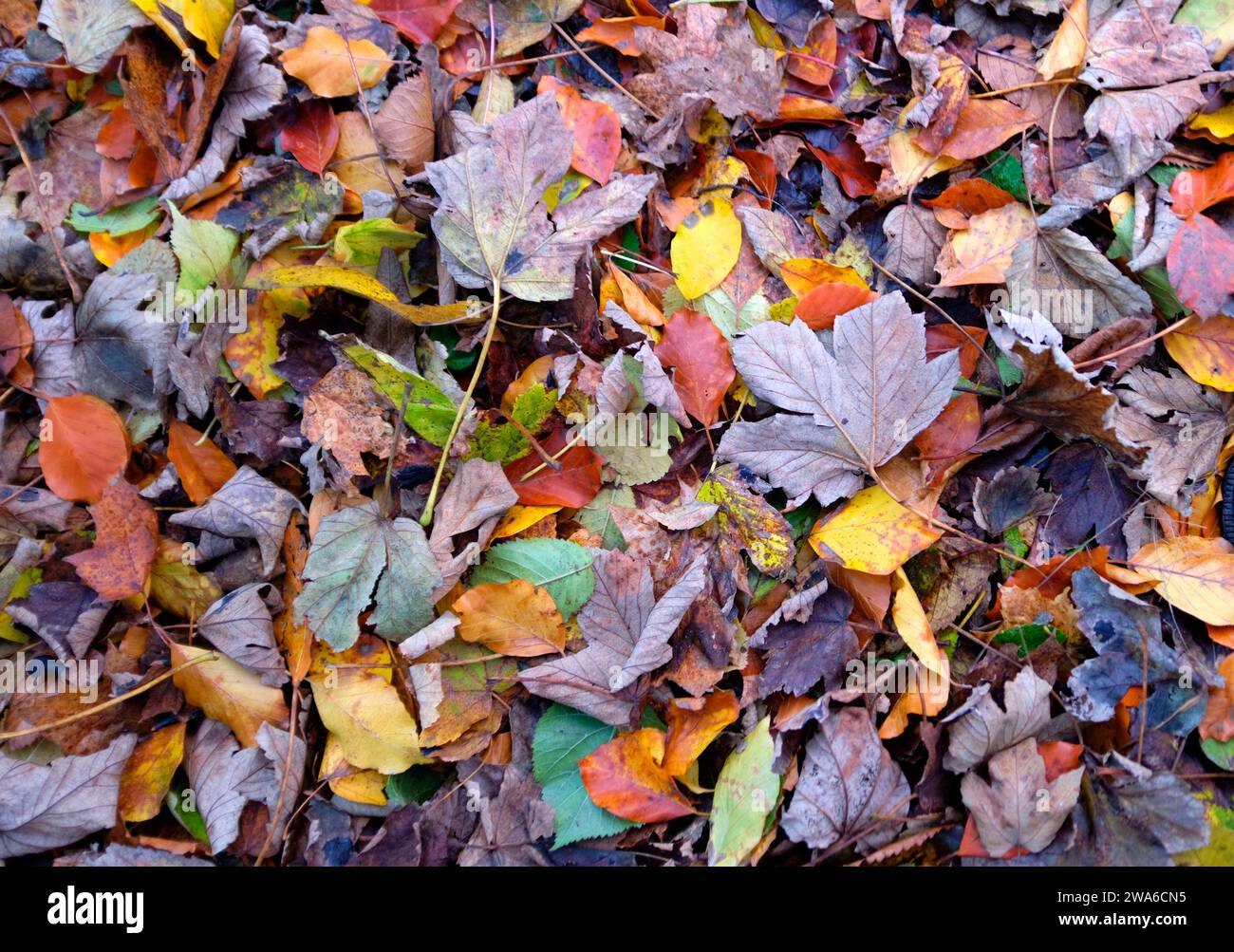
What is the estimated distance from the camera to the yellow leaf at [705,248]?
1.99 m

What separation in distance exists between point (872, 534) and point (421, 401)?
1.03 m

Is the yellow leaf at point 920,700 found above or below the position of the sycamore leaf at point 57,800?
above

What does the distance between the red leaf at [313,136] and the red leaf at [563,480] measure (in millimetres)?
939

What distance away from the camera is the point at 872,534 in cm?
180

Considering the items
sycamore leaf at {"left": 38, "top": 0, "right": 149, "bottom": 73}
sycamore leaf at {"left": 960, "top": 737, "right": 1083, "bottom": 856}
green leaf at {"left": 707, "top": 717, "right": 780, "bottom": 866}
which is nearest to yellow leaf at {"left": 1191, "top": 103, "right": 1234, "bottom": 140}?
sycamore leaf at {"left": 960, "top": 737, "right": 1083, "bottom": 856}

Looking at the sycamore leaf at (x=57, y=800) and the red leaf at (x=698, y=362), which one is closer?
the sycamore leaf at (x=57, y=800)

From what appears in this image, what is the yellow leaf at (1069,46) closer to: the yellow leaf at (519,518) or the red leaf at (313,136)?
the yellow leaf at (519,518)

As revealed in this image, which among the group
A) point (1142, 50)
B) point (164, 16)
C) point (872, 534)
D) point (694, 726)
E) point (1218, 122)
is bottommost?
point (694, 726)

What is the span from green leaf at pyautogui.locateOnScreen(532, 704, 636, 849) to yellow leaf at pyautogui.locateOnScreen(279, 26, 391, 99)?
1610 millimetres

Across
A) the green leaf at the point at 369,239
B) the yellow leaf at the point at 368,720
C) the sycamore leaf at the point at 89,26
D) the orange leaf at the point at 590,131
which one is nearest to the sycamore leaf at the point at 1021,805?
the yellow leaf at the point at 368,720

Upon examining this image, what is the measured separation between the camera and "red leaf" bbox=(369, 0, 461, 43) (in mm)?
2154

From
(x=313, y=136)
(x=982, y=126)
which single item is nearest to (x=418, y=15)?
(x=313, y=136)

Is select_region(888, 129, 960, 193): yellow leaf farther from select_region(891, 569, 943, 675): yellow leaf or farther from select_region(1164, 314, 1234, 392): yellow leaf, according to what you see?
select_region(891, 569, 943, 675): yellow leaf

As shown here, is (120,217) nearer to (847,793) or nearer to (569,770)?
(569,770)
